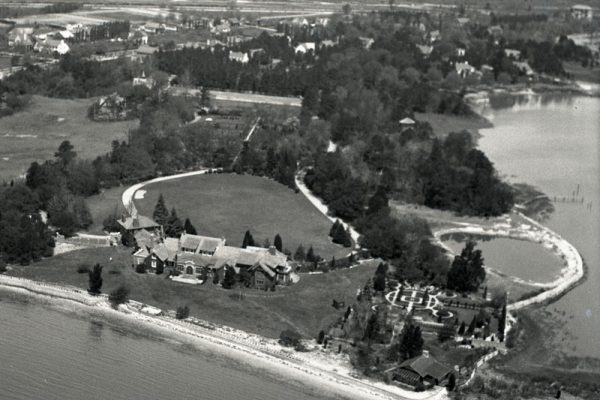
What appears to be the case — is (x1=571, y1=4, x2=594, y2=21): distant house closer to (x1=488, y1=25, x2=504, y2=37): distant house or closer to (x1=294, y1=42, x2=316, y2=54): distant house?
(x1=488, y1=25, x2=504, y2=37): distant house

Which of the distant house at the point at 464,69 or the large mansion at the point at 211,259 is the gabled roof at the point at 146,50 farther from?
the large mansion at the point at 211,259

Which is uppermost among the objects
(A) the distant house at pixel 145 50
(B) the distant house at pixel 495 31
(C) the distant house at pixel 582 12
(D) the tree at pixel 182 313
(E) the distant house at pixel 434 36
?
(C) the distant house at pixel 582 12

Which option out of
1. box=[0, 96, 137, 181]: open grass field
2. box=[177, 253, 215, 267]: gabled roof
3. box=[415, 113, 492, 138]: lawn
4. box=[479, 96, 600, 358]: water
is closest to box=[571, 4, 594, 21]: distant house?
box=[479, 96, 600, 358]: water

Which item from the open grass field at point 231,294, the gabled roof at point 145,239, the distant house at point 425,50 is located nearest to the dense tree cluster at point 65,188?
the open grass field at point 231,294

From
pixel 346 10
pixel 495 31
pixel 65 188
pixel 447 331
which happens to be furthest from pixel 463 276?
pixel 346 10

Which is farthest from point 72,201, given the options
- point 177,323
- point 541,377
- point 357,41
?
point 357,41

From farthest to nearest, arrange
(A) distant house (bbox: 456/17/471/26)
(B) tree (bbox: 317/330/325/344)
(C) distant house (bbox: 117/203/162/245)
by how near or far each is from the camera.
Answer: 1. (A) distant house (bbox: 456/17/471/26)
2. (C) distant house (bbox: 117/203/162/245)
3. (B) tree (bbox: 317/330/325/344)
